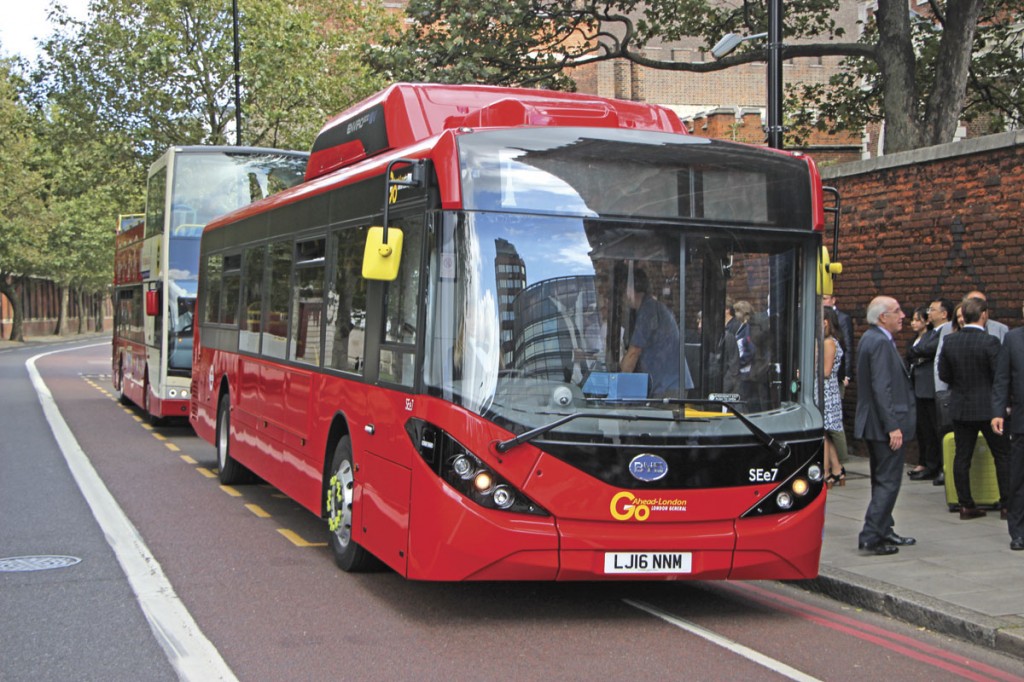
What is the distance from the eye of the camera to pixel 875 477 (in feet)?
31.0

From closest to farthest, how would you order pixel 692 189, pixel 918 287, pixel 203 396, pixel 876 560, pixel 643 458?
pixel 643 458 < pixel 692 189 < pixel 876 560 < pixel 918 287 < pixel 203 396

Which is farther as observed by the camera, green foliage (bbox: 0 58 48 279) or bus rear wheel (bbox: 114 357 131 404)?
green foliage (bbox: 0 58 48 279)

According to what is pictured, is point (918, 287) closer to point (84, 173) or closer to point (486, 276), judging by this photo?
point (486, 276)

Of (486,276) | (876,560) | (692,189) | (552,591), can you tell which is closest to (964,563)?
(876,560)

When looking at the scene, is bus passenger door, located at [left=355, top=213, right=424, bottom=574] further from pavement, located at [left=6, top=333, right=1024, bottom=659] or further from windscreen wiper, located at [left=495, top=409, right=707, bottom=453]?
pavement, located at [left=6, top=333, right=1024, bottom=659]

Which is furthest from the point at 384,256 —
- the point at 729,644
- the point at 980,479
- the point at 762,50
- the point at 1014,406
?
the point at 762,50

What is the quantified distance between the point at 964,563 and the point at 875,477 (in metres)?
0.83

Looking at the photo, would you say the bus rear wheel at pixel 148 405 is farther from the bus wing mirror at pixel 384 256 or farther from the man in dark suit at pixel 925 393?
the bus wing mirror at pixel 384 256

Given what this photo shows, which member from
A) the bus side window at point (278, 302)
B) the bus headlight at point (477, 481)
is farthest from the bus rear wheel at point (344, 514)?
the bus side window at point (278, 302)

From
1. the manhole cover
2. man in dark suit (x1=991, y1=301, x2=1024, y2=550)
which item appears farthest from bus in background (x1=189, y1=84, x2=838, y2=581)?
man in dark suit (x1=991, y1=301, x2=1024, y2=550)

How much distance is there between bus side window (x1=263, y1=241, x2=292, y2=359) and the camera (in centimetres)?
1112

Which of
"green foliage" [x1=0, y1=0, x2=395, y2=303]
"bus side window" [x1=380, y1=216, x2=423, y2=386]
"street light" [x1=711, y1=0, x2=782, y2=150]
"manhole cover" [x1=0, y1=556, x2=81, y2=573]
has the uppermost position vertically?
"green foliage" [x1=0, y1=0, x2=395, y2=303]

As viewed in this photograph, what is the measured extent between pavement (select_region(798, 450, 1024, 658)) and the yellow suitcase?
12 centimetres

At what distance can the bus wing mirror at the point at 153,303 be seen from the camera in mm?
19938
